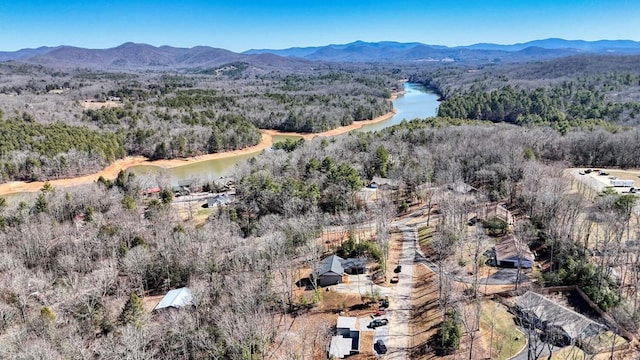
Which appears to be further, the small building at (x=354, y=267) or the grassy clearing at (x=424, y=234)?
the grassy clearing at (x=424, y=234)

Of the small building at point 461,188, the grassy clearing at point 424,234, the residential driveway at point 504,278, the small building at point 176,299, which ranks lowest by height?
the residential driveway at point 504,278

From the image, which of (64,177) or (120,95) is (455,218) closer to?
(64,177)

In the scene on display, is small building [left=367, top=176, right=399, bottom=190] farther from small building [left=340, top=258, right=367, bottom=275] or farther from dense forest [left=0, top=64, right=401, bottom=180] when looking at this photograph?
dense forest [left=0, top=64, right=401, bottom=180]

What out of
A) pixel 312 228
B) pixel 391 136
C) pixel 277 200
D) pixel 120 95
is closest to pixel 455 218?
pixel 312 228

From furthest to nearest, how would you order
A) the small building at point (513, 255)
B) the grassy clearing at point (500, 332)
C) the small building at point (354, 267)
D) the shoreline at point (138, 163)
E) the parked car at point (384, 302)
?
the shoreline at point (138, 163) < the small building at point (354, 267) < the small building at point (513, 255) < the parked car at point (384, 302) < the grassy clearing at point (500, 332)

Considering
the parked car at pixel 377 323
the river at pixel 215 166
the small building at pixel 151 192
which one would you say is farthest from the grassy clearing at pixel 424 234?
the small building at pixel 151 192

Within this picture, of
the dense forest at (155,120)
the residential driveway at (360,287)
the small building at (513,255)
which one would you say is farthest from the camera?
the dense forest at (155,120)

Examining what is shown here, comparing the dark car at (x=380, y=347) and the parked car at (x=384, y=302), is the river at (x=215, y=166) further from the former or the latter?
the dark car at (x=380, y=347)

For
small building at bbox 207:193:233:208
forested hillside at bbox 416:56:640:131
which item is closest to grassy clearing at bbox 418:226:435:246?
small building at bbox 207:193:233:208
